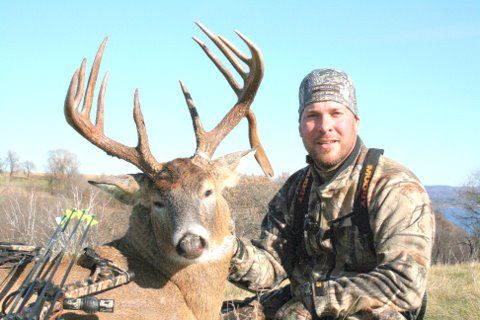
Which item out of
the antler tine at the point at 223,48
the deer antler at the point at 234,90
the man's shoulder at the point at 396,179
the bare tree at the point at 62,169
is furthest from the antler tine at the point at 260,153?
the bare tree at the point at 62,169

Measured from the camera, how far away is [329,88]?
5.25 meters

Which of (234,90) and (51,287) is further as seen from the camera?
(234,90)

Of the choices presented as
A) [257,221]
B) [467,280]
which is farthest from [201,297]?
[257,221]

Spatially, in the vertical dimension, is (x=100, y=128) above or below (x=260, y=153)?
above

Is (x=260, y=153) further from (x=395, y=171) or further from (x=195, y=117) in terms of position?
(x=395, y=171)

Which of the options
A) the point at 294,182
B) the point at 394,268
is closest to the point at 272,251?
the point at 294,182

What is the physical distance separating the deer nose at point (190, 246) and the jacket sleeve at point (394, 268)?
0.95 meters

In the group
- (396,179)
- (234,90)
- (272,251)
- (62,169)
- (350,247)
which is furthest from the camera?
(62,169)

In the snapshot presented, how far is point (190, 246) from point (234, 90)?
196 cm

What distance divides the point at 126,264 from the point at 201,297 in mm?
648

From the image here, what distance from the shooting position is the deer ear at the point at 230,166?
5678 mm

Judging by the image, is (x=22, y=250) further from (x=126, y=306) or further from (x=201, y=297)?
(x=201, y=297)

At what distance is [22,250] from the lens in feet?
16.4

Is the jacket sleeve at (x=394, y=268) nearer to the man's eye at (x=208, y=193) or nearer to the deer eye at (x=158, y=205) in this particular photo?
the man's eye at (x=208, y=193)
